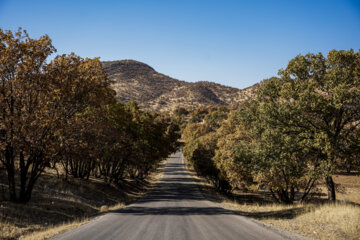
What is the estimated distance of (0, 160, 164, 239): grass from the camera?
1249cm

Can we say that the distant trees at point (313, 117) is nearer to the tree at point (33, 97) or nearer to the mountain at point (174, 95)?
the tree at point (33, 97)

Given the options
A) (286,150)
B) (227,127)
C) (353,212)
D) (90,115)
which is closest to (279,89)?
(286,150)

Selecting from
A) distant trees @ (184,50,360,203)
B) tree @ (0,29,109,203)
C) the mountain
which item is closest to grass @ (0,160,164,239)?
tree @ (0,29,109,203)

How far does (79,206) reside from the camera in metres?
19.8

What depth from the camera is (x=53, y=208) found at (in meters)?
17.4

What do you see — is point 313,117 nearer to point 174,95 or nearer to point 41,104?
point 41,104

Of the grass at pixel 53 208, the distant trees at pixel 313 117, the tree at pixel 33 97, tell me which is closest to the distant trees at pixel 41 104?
the tree at pixel 33 97

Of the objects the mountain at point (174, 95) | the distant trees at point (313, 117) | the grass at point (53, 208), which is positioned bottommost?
the grass at point (53, 208)

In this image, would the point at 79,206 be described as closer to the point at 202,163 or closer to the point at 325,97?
the point at 325,97

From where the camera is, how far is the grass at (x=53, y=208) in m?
12.5

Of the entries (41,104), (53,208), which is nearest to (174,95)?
(53,208)

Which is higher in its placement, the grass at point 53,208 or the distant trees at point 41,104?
the distant trees at point 41,104

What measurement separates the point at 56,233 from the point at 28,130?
242 inches

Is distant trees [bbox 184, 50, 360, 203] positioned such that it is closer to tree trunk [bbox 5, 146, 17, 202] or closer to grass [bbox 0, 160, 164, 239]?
grass [bbox 0, 160, 164, 239]
